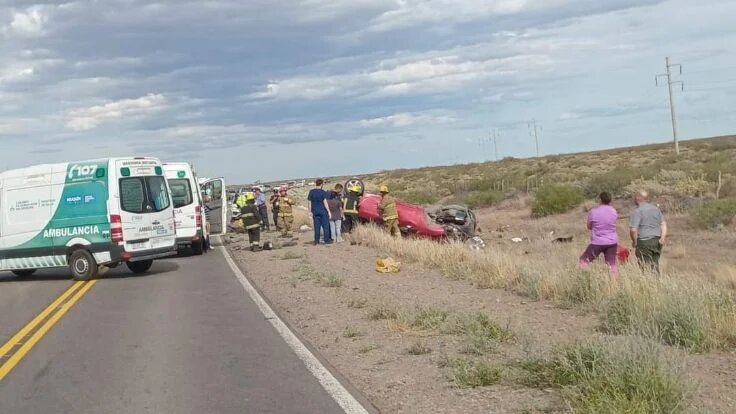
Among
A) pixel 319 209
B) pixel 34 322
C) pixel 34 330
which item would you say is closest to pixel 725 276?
pixel 34 330

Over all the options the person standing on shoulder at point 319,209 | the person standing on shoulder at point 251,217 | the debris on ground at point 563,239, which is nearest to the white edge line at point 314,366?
the person standing on shoulder at point 251,217

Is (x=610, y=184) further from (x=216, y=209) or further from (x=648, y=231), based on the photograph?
(x=648, y=231)

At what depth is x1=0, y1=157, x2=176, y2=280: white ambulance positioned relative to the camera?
56.6 feet

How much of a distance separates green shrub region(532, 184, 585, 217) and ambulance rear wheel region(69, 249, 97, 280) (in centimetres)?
2243

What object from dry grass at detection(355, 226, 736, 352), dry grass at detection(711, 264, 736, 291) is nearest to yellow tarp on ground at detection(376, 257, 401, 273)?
dry grass at detection(355, 226, 736, 352)

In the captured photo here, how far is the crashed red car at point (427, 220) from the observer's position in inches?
933

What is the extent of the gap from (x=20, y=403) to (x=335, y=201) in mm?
15824

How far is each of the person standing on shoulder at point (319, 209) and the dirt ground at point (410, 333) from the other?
3.24m

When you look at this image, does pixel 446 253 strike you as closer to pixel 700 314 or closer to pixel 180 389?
pixel 700 314

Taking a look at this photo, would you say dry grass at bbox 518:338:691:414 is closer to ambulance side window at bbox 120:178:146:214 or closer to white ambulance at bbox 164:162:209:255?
ambulance side window at bbox 120:178:146:214

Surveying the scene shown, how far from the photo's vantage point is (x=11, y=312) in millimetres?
13266

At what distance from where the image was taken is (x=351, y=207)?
2397 cm

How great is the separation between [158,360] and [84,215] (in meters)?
9.50

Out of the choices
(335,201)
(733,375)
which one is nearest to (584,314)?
(733,375)
